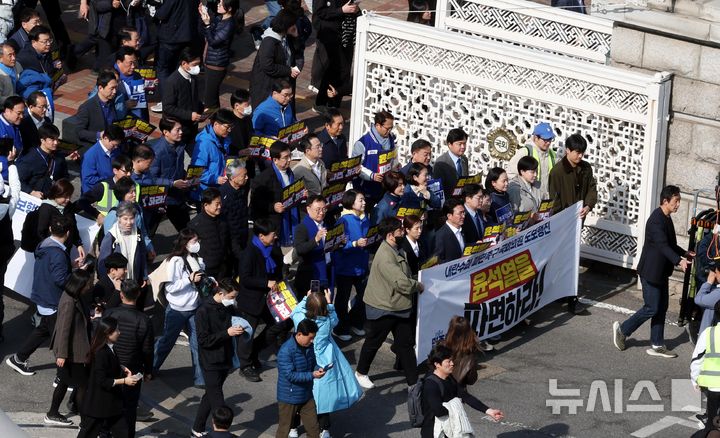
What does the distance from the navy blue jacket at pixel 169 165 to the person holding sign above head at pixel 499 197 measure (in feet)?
10.3

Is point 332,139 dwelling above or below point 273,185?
above

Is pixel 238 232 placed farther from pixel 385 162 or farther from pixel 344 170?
pixel 385 162

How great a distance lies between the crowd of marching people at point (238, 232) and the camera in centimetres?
1216

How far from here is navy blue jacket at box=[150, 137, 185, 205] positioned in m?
15.0

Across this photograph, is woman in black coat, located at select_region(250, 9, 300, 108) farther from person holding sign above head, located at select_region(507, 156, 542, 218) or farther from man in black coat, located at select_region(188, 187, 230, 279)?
man in black coat, located at select_region(188, 187, 230, 279)

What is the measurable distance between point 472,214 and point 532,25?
15.6 ft

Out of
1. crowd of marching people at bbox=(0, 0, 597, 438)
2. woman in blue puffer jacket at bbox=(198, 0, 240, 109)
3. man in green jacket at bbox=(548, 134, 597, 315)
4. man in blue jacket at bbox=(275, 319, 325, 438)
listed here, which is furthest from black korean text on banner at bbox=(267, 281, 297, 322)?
woman in blue puffer jacket at bbox=(198, 0, 240, 109)

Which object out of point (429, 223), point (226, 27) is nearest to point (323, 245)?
point (429, 223)

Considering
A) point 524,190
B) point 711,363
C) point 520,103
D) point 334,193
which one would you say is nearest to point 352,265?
point 334,193

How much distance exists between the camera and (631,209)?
16.4 meters

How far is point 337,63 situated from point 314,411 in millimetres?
8416

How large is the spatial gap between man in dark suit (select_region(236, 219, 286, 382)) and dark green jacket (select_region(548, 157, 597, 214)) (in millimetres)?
3499

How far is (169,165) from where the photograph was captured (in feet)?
49.6

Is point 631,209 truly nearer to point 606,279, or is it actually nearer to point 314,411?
point 606,279
